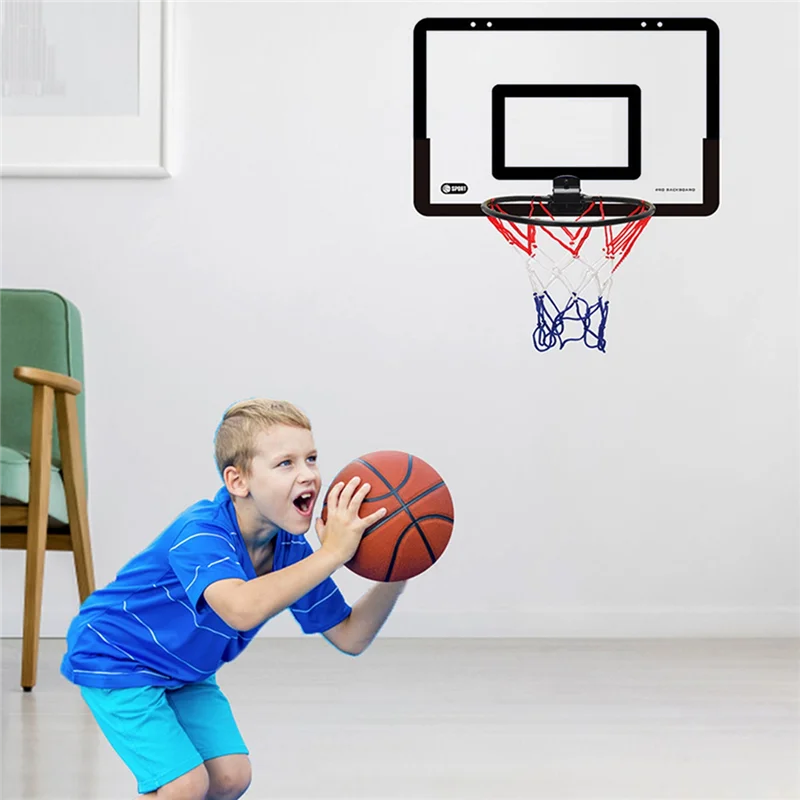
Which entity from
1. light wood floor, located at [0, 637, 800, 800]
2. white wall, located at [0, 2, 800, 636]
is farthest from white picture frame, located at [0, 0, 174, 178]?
light wood floor, located at [0, 637, 800, 800]

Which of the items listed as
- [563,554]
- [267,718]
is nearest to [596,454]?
[563,554]

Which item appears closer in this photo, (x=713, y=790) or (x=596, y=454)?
(x=713, y=790)

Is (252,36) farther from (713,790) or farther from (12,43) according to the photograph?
(713,790)

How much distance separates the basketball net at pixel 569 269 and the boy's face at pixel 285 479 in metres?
1.99

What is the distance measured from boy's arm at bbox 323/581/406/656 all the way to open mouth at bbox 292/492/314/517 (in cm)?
20

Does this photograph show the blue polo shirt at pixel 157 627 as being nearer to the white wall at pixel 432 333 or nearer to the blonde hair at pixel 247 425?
the blonde hair at pixel 247 425

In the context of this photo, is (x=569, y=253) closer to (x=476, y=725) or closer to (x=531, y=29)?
(x=531, y=29)

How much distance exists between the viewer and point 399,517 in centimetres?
140

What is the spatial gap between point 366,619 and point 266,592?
11.0 inches

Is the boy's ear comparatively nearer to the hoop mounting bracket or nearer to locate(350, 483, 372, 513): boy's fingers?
locate(350, 483, 372, 513): boy's fingers

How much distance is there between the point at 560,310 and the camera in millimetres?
3381

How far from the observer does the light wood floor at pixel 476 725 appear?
1762 millimetres

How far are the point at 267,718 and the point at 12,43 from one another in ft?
7.61

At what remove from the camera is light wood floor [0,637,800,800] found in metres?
1.76
